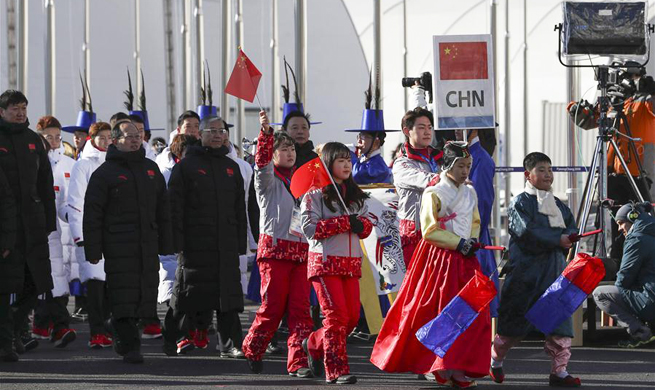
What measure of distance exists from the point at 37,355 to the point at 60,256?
3.74 feet

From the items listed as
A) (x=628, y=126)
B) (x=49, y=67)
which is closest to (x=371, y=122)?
(x=628, y=126)

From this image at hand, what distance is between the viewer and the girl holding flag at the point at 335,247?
8312mm

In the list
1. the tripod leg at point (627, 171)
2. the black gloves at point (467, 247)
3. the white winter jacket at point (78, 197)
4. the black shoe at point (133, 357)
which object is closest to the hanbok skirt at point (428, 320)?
the black gloves at point (467, 247)

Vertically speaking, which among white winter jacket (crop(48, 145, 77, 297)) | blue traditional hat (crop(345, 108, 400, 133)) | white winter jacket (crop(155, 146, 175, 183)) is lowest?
white winter jacket (crop(48, 145, 77, 297))

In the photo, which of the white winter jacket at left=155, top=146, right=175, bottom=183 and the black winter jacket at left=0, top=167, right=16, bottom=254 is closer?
the black winter jacket at left=0, top=167, right=16, bottom=254

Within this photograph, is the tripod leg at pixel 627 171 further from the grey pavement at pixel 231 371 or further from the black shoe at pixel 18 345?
the black shoe at pixel 18 345

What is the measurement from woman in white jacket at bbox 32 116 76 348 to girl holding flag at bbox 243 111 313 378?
2.37m

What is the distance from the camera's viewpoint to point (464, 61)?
1020cm

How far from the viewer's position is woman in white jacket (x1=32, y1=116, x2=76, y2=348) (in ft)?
35.8

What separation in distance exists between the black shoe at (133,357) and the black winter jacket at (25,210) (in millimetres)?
821

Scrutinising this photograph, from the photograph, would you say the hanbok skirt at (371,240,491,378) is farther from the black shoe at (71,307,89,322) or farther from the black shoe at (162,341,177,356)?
the black shoe at (71,307,89,322)

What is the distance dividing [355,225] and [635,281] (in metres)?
3.39

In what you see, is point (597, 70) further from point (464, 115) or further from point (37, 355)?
point (37, 355)

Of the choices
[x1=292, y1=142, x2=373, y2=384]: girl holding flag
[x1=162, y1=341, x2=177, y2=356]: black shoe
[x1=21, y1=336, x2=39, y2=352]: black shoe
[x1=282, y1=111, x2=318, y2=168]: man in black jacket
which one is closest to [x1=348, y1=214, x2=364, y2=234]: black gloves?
[x1=292, y1=142, x2=373, y2=384]: girl holding flag
